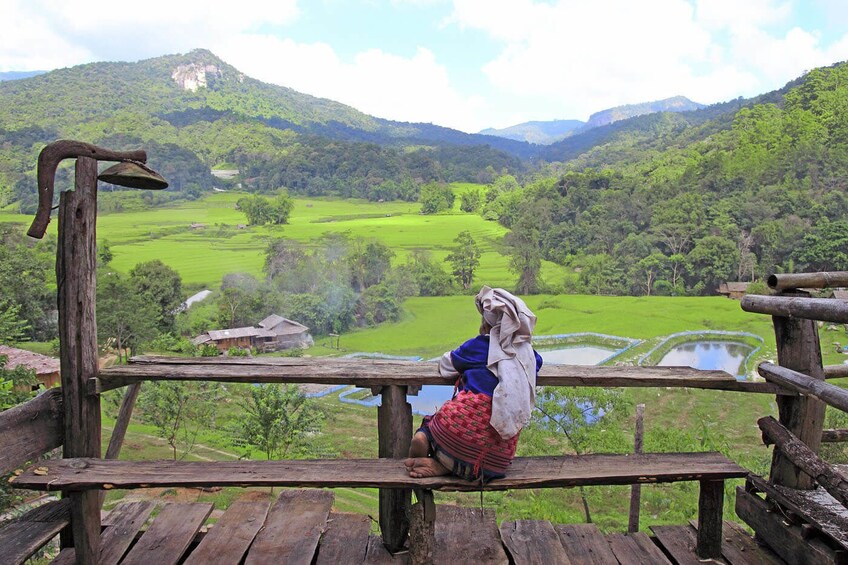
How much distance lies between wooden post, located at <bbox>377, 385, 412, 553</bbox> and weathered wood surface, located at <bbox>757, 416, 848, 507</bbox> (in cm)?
154

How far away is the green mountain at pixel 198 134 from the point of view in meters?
54.3

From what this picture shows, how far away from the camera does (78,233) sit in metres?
2.54

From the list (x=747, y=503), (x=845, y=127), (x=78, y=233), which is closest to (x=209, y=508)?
(x=78, y=233)

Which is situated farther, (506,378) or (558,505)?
(558,505)

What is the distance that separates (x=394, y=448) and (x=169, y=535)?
1048 millimetres

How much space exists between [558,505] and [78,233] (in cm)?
1201

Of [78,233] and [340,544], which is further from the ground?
[78,233]

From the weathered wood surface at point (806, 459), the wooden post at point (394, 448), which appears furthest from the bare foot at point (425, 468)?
the weathered wood surface at point (806, 459)

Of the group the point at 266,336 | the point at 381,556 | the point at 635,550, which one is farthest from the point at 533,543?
the point at 266,336

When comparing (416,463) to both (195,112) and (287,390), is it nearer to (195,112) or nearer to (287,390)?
(287,390)

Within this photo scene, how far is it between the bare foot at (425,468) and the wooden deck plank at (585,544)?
694 millimetres

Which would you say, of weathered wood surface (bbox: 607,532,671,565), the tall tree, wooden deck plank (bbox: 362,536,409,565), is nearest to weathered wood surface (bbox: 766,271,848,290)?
weathered wood surface (bbox: 607,532,671,565)

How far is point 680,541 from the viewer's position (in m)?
2.54

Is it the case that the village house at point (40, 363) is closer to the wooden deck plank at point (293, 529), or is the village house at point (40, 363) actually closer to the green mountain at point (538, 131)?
the wooden deck plank at point (293, 529)
